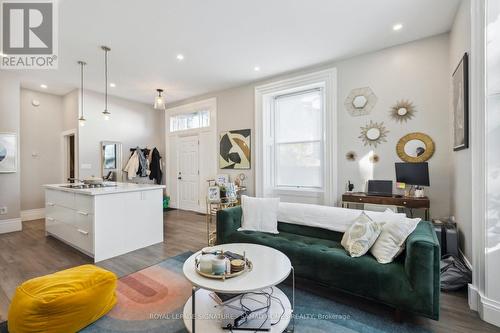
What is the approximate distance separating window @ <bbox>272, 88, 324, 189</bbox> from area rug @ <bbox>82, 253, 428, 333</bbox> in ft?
7.89

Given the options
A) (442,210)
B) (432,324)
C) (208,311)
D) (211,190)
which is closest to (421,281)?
(432,324)

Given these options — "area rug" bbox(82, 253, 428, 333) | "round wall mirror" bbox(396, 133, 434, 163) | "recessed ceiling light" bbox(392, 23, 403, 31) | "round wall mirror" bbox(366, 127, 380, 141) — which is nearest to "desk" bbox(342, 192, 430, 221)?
"round wall mirror" bbox(396, 133, 434, 163)

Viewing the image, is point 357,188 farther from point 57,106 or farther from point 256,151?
point 57,106

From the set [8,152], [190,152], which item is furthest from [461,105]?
[8,152]

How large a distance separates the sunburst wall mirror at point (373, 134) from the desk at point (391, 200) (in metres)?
0.80

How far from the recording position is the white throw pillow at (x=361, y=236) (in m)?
2.07

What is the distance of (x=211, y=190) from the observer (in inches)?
154

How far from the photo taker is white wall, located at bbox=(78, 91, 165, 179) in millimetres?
5258

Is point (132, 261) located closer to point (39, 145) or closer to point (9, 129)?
point (9, 129)

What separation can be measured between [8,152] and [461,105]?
268 inches

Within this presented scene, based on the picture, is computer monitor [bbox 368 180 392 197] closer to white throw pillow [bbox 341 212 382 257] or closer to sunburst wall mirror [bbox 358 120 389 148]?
sunburst wall mirror [bbox 358 120 389 148]

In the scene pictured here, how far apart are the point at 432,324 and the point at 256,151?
11.7 ft

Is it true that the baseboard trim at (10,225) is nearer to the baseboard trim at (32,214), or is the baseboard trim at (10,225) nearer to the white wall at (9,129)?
the white wall at (9,129)

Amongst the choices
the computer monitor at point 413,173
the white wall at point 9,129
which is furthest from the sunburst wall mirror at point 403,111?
the white wall at point 9,129
